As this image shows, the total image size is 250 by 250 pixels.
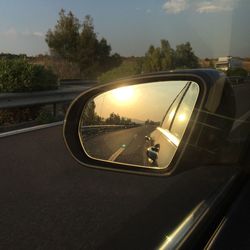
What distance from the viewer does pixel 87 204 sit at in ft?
16.9

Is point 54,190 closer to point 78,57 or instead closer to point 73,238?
point 73,238

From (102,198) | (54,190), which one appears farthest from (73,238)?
(54,190)

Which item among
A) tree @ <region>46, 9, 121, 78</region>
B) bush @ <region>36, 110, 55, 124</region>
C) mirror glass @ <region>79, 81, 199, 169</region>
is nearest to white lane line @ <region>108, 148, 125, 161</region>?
mirror glass @ <region>79, 81, 199, 169</region>

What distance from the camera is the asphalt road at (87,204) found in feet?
11.1

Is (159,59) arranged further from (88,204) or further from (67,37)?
(67,37)

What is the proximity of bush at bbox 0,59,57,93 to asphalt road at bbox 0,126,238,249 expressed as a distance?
631 centimetres

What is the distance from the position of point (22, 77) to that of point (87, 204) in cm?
912

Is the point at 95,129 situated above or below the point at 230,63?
below

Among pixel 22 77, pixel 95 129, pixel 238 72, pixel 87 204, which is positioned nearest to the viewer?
pixel 238 72

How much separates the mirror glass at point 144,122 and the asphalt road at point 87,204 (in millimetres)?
403

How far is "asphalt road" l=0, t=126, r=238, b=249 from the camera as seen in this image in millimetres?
3393

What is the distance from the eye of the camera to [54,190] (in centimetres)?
575

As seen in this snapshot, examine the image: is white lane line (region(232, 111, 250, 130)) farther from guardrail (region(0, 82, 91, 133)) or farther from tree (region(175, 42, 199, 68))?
guardrail (region(0, 82, 91, 133))

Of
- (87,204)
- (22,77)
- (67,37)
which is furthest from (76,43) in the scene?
(87,204)
